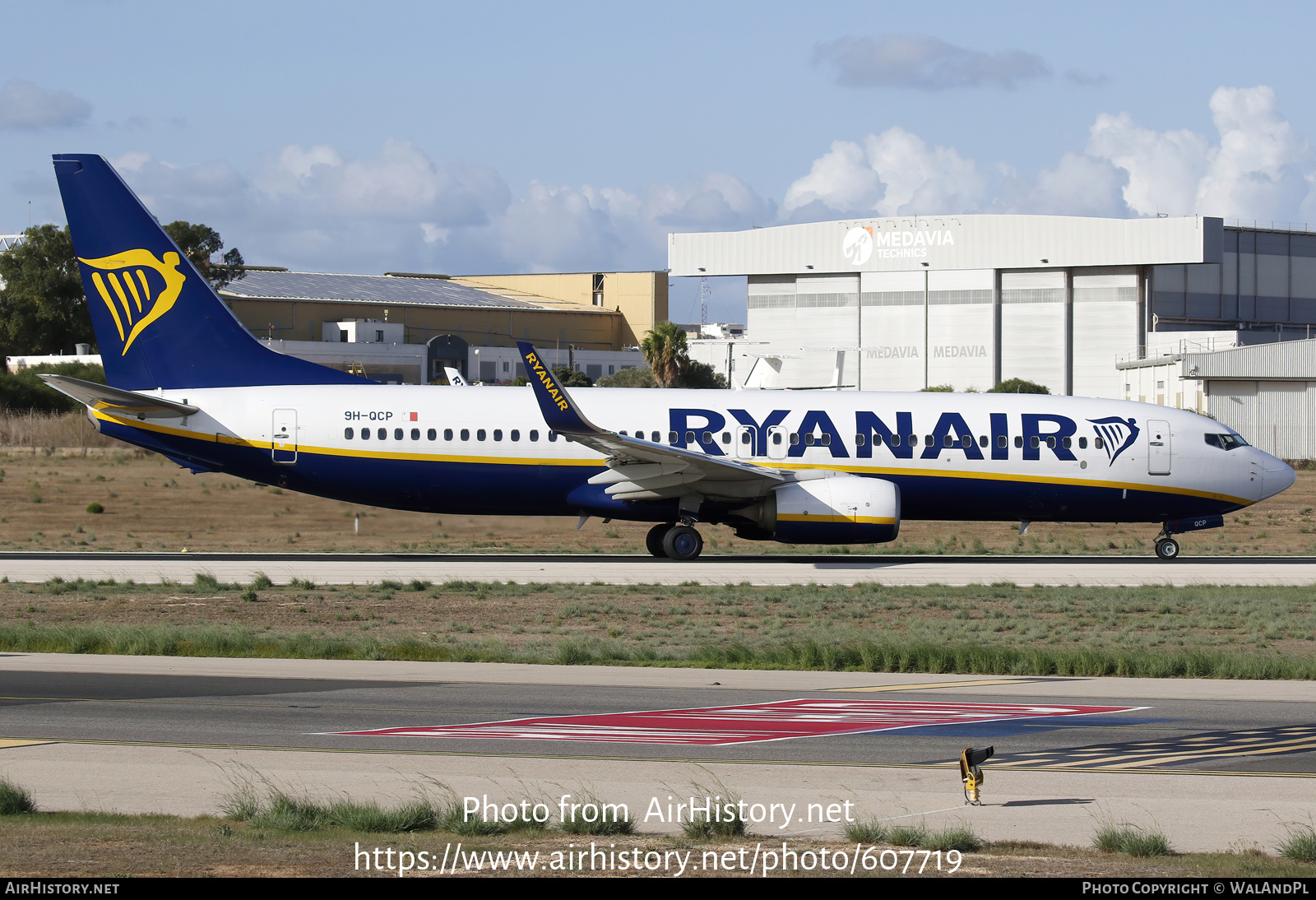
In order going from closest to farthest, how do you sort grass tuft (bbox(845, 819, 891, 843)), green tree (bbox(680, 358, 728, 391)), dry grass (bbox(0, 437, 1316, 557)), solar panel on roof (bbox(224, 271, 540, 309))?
grass tuft (bbox(845, 819, 891, 843)), dry grass (bbox(0, 437, 1316, 557)), green tree (bbox(680, 358, 728, 391)), solar panel on roof (bbox(224, 271, 540, 309))

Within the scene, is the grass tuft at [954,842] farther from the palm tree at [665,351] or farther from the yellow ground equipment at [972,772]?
the palm tree at [665,351]

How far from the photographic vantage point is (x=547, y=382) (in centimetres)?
2819

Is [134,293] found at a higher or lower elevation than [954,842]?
higher

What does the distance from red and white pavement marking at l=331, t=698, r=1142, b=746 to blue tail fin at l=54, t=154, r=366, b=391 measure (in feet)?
65.6

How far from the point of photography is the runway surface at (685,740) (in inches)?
391

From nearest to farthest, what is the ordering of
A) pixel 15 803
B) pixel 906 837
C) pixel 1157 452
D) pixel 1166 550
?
pixel 906 837 → pixel 15 803 → pixel 1157 452 → pixel 1166 550

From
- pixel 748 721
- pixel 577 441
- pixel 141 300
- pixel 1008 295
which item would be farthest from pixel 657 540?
pixel 1008 295

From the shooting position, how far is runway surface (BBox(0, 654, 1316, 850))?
993 centimetres

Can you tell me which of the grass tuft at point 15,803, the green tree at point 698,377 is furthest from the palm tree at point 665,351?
the grass tuft at point 15,803

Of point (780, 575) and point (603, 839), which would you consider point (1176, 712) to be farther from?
point (780, 575)

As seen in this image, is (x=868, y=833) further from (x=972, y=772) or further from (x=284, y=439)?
(x=284, y=439)

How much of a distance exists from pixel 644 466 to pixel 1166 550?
1314cm

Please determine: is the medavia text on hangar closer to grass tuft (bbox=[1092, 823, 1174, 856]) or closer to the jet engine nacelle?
the jet engine nacelle

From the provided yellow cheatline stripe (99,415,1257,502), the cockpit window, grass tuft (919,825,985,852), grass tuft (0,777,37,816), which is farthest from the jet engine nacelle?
grass tuft (0,777,37,816)
